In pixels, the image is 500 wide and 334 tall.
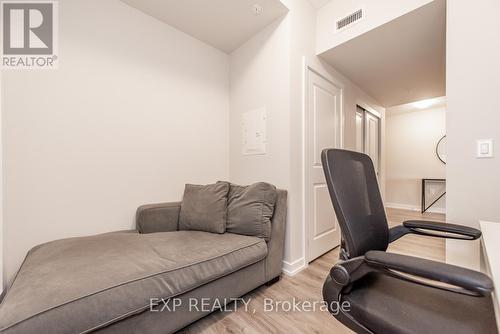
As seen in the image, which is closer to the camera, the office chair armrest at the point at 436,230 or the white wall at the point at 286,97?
the office chair armrest at the point at 436,230

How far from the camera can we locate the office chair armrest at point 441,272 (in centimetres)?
46

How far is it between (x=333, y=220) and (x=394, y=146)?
4013 mm

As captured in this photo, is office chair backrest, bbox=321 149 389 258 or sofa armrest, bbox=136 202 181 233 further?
sofa armrest, bbox=136 202 181 233

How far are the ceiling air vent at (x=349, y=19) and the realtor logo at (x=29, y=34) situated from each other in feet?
7.90

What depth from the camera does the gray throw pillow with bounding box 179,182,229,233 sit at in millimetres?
1640

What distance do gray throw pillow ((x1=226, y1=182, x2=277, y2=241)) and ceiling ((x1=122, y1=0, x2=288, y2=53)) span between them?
162 centimetres

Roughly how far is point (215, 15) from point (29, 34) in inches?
57.3

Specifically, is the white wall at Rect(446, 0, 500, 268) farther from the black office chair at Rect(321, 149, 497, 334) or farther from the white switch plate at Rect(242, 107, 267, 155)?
the white switch plate at Rect(242, 107, 267, 155)

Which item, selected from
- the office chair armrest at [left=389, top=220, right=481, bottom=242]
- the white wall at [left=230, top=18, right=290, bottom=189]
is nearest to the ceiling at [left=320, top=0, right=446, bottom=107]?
the white wall at [left=230, top=18, right=290, bottom=189]

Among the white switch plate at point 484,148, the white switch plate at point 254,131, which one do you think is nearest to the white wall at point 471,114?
the white switch plate at point 484,148

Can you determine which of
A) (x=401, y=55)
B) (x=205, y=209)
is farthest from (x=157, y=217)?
(x=401, y=55)

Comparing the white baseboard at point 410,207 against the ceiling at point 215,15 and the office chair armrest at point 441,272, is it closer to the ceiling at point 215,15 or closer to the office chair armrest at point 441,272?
the ceiling at point 215,15

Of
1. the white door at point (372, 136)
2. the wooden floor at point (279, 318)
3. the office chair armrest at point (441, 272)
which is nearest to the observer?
the office chair armrest at point (441, 272)

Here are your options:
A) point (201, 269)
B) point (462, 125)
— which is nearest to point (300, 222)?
point (201, 269)
